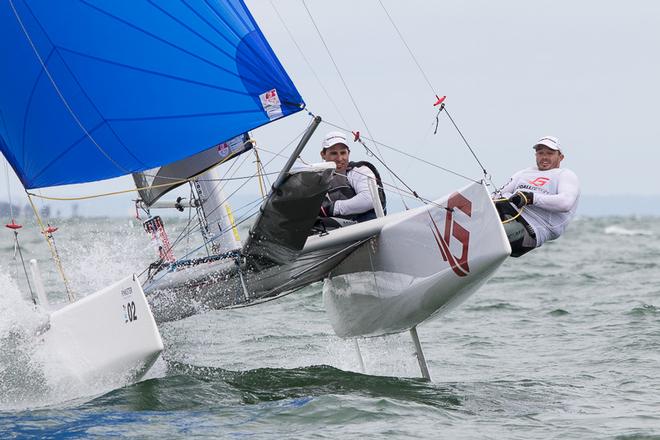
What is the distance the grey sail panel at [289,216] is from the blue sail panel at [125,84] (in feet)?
1.52

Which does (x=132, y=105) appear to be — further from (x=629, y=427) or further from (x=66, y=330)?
(x=629, y=427)

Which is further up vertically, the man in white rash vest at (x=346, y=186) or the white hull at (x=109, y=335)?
the man in white rash vest at (x=346, y=186)

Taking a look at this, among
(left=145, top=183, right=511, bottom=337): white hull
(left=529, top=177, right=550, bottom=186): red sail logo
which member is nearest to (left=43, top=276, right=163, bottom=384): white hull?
(left=145, top=183, right=511, bottom=337): white hull

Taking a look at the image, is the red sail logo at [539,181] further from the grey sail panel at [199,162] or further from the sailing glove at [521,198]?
the grey sail panel at [199,162]

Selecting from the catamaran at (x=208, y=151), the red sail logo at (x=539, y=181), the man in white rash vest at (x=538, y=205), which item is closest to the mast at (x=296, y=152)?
the catamaran at (x=208, y=151)

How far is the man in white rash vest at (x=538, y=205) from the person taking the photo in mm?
5273

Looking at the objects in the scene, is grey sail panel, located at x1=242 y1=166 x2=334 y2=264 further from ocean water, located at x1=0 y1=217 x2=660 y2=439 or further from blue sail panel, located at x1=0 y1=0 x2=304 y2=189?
ocean water, located at x1=0 y1=217 x2=660 y2=439

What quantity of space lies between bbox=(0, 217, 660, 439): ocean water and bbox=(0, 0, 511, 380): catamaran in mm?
424

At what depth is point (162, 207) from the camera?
602cm

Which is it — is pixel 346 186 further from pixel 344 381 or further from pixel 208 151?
pixel 344 381

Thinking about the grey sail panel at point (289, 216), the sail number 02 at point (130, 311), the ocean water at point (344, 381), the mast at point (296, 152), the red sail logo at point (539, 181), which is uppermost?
the mast at point (296, 152)

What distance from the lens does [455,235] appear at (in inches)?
193

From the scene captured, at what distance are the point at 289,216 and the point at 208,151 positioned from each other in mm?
953

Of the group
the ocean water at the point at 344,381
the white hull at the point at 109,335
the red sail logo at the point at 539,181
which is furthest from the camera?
the red sail logo at the point at 539,181
